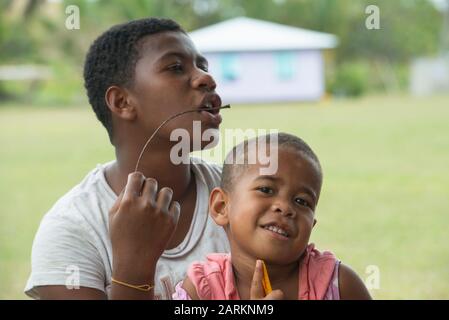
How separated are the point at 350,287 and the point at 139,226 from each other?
0.25m

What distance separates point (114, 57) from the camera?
1116 mm

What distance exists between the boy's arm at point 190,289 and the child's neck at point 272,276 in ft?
0.16

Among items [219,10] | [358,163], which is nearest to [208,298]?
[358,163]

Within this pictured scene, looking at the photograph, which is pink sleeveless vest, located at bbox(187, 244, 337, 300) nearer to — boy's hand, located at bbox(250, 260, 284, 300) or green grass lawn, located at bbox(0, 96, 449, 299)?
boy's hand, located at bbox(250, 260, 284, 300)

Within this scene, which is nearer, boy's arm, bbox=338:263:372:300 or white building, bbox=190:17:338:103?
boy's arm, bbox=338:263:372:300

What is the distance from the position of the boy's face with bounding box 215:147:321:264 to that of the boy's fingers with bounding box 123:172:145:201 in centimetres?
12

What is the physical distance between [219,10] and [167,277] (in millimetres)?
5356

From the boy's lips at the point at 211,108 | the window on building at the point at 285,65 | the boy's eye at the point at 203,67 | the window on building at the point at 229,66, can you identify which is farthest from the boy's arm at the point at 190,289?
the window on building at the point at 285,65

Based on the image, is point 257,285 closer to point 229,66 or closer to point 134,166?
point 134,166

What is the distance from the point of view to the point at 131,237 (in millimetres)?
869

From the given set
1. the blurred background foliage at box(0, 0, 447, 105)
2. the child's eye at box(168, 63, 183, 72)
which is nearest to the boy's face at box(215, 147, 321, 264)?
the child's eye at box(168, 63, 183, 72)

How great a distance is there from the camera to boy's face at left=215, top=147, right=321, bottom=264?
0.88m

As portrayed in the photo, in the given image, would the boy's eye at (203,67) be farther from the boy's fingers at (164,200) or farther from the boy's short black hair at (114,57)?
the boy's fingers at (164,200)
